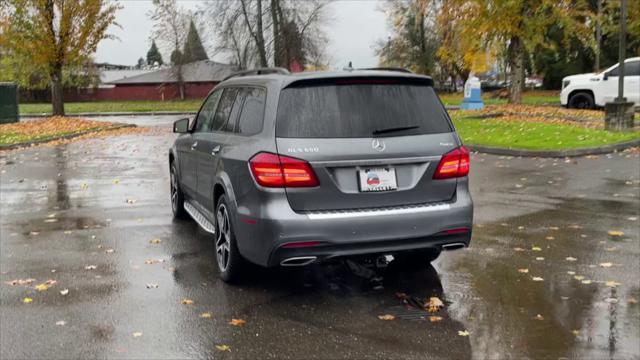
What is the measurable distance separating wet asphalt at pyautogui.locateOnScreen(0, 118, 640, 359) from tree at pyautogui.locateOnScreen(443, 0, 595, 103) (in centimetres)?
1637

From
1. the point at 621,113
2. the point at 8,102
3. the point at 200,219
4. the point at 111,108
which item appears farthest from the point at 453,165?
the point at 111,108

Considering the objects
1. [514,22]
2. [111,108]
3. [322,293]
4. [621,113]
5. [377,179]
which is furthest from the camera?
[111,108]

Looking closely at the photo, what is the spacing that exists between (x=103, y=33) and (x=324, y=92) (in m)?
26.4

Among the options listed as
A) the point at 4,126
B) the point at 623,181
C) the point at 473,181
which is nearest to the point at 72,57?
the point at 4,126

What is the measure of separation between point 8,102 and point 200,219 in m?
23.0

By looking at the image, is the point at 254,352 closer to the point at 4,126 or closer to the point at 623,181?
the point at 623,181

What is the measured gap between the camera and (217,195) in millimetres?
5949

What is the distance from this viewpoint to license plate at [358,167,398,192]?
4.97 meters

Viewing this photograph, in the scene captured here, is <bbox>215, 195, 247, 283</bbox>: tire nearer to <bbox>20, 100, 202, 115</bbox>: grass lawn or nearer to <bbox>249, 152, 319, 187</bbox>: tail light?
<bbox>249, 152, 319, 187</bbox>: tail light

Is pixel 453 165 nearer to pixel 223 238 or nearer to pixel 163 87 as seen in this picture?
pixel 223 238

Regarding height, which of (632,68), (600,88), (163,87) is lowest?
(600,88)

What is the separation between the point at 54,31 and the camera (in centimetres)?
2816

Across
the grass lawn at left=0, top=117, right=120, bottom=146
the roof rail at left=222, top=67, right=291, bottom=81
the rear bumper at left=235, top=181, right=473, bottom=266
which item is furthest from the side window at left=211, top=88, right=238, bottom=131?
the grass lawn at left=0, top=117, right=120, bottom=146

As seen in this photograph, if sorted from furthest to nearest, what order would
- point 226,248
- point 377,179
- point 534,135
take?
point 534,135 → point 226,248 → point 377,179
